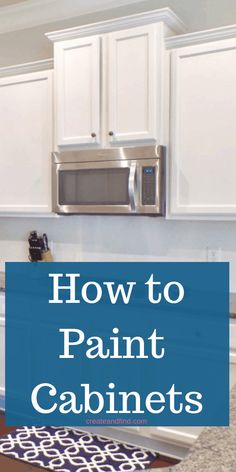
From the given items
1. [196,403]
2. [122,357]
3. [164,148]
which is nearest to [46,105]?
[164,148]

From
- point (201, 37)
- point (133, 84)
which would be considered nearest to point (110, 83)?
point (133, 84)

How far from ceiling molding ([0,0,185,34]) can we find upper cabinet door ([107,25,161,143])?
574 millimetres

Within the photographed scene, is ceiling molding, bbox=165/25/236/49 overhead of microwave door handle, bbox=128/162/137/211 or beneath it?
overhead

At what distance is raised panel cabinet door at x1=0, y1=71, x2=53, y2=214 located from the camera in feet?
9.73

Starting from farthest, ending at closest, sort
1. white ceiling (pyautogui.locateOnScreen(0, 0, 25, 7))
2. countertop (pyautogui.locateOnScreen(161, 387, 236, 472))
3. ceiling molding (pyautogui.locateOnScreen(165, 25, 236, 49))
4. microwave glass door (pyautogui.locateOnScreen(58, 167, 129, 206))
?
white ceiling (pyautogui.locateOnScreen(0, 0, 25, 7))
microwave glass door (pyautogui.locateOnScreen(58, 167, 129, 206))
ceiling molding (pyautogui.locateOnScreen(165, 25, 236, 49))
countertop (pyautogui.locateOnScreen(161, 387, 236, 472))

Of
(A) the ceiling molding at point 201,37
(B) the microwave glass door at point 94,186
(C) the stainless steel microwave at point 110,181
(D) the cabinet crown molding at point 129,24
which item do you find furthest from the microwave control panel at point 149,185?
(D) the cabinet crown molding at point 129,24

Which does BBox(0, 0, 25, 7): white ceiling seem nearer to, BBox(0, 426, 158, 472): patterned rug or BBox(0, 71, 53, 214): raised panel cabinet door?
BBox(0, 71, 53, 214): raised panel cabinet door

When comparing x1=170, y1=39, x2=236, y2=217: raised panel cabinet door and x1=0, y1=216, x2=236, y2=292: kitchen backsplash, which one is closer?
x1=170, y1=39, x2=236, y2=217: raised panel cabinet door

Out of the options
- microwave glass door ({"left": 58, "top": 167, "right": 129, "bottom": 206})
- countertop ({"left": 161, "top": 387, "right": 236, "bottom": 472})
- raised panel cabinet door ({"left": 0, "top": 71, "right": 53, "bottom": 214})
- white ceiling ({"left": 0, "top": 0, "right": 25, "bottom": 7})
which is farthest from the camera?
white ceiling ({"left": 0, "top": 0, "right": 25, "bottom": 7})

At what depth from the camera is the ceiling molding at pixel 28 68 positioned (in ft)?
9.75

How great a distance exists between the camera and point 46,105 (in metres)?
2.94

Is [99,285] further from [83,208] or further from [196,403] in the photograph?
[196,403]

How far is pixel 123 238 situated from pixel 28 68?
4.23ft

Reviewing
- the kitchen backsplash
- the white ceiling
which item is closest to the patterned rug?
the kitchen backsplash
